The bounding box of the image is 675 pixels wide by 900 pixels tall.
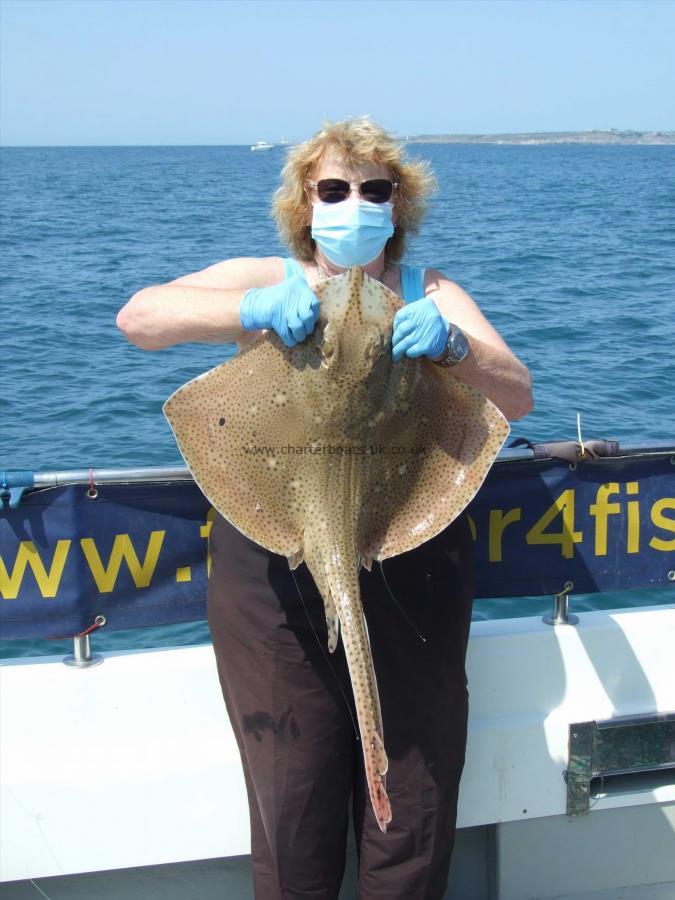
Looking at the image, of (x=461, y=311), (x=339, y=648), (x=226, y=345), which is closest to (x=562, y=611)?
(x=339, y=648)

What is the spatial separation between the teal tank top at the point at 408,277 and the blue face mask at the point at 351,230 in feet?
0.33

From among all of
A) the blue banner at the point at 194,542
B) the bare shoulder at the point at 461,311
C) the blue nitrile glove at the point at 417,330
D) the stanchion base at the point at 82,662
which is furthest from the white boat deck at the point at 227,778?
the blue nitrile glove at the point at 417,330

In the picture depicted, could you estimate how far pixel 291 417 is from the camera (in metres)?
2.36

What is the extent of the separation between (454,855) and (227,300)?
225 centimetres

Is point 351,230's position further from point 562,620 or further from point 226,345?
point 226,345

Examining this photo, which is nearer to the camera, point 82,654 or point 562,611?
point 82,654

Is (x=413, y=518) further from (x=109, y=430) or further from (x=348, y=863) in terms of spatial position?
(x=109, y=430)

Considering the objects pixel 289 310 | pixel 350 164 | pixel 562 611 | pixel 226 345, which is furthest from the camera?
pixel 226 345

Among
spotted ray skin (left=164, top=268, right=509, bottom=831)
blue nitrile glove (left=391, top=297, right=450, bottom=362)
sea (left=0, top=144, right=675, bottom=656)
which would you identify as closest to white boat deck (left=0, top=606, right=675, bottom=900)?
sea (left=0, top=144, right=675, bottom=656)

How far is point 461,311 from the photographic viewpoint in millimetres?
2752

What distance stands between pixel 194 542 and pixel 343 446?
1.01m

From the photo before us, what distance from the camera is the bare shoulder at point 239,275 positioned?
2.73m

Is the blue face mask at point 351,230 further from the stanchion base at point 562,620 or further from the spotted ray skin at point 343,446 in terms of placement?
the stanchion base at point 562,620

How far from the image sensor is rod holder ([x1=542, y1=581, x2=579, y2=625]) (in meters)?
3.40
